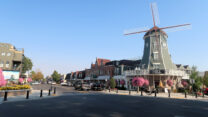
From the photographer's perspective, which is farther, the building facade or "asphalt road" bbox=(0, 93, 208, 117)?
the building facade

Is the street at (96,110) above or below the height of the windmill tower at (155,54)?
below

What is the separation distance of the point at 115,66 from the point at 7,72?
3219 cm

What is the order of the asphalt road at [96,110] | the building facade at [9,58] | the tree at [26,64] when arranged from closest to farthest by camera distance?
the asphalt road at [96,110]
the building facade at [9,58]
the tree at [26,64]

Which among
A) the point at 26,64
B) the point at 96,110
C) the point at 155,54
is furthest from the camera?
the point at 26,64

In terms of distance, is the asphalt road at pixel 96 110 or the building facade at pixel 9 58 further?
the building facade at pixel 9 58

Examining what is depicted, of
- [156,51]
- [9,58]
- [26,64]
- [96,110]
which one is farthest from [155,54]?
[26,64]

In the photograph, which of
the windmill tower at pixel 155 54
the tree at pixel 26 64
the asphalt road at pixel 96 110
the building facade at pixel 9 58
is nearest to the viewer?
the asphalt road at pixel 96 110

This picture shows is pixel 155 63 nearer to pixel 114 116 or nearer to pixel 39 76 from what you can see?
pixel 114 116

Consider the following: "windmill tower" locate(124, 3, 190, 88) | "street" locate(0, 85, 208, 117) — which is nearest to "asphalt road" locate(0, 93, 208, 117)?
"street" locate(0, 85, 208, 117)

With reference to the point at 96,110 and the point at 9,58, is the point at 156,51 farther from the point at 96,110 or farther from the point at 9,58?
the point at 9,58

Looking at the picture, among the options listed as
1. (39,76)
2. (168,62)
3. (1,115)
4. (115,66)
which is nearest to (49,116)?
(1,115)

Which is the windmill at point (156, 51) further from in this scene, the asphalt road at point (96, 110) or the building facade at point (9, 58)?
the building facade at point (9, 58)

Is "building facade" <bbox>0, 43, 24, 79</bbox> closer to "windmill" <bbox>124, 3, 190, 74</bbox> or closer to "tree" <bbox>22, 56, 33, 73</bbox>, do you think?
"tree" <bbox>22, 56, 33, 73</bbox>

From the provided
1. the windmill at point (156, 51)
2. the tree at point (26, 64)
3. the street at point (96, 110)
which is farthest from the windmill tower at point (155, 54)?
the tree at point (26, 64)
